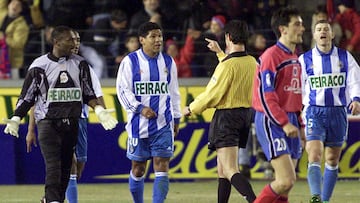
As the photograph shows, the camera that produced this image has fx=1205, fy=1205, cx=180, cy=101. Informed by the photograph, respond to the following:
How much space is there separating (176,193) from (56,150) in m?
5.54

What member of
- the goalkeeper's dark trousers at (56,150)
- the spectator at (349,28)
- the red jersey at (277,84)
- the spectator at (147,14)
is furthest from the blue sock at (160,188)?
the spectator at (349,28)

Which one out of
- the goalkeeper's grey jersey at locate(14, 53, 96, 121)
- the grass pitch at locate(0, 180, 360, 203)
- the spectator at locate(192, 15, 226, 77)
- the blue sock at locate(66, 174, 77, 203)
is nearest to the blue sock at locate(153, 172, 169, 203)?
the blue sock at locate(66, 174, 77, 203)

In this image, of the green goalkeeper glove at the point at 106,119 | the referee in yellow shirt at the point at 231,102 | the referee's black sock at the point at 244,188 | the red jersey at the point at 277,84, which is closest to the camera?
the red jersey at the point at 277,84

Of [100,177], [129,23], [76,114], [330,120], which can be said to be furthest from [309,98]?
[129,23]

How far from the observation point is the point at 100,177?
20141mm

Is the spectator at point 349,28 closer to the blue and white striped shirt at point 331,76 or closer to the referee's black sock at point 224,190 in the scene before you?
the blue and white striped shirt at point 331,76

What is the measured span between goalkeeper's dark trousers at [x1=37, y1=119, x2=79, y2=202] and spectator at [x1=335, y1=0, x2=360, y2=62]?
9.55 metres

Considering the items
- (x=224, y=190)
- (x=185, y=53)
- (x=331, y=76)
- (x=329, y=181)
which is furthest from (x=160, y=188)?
(x=185, y=53)

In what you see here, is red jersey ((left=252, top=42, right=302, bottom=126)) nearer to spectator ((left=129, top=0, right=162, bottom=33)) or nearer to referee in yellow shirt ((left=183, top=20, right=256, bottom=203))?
referee in yellow shirt ((left=183, top=20, right=256, bottom=203))

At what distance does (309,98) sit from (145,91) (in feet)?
7.23

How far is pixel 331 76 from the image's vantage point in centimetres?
1468

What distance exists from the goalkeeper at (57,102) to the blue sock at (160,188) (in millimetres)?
1405

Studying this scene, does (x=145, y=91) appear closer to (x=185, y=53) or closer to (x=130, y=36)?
(x=130, y=36)

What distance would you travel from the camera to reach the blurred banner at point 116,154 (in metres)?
20.1
